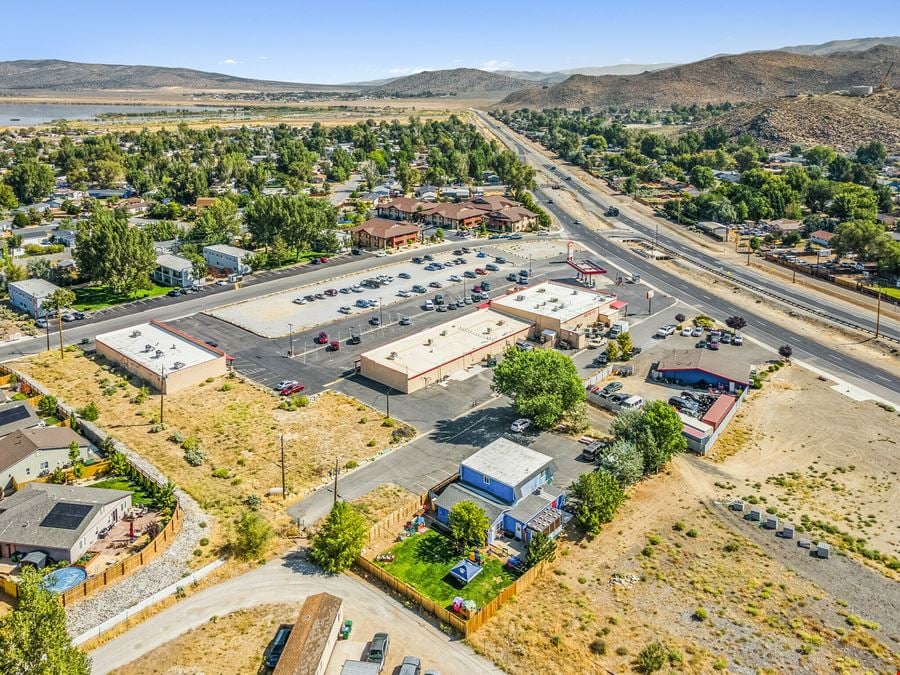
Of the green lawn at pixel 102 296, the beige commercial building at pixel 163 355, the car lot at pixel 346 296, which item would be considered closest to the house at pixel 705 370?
the car lot at pixel 346 296

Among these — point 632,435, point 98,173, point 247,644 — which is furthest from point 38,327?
point 98,173

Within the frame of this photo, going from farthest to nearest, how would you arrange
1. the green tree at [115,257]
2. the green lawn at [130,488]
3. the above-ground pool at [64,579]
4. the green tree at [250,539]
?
the green tree at [115,257] < the green lawn at [130,488] < the green tree at [250,539] < the above-ground pool at [64,579]

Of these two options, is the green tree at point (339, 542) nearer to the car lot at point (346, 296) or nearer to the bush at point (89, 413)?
the bush at point (89, 413)

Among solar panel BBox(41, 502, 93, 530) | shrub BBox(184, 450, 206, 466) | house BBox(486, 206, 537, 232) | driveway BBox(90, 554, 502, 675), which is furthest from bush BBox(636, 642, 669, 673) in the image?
house BBox(486, 206, 537, 232)

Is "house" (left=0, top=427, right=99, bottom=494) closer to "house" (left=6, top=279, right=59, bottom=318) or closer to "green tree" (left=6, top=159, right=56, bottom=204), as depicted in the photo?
"house" (left=6, top=279, right=59, bottom=318)

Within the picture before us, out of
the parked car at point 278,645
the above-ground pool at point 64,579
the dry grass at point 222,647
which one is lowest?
the dry grass at point 222,647

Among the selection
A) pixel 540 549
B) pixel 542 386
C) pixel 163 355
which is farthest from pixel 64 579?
pixel 542 386

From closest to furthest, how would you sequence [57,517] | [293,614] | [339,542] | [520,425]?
[293,614]
[339,542]
[57,517]
[520,425]

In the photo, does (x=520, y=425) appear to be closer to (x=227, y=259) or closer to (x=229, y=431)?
(x=229, y=431)
